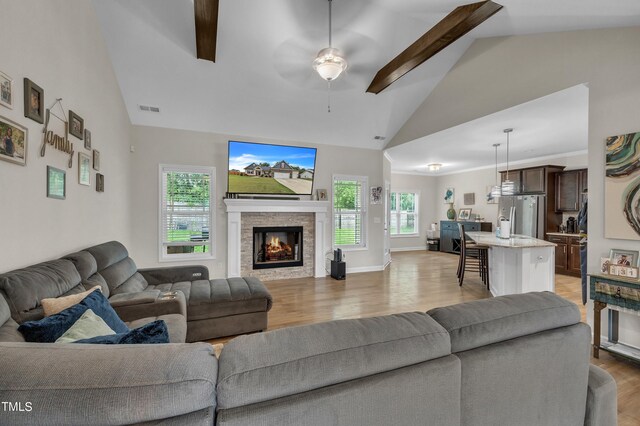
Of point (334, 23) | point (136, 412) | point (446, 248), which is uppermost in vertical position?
point (334, 23)

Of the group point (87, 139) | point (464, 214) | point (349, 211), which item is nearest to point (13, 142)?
point (87, 139)

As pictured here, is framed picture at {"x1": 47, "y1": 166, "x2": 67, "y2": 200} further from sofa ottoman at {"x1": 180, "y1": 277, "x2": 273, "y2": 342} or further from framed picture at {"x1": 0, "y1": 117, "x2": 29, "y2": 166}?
sofa ottoman at {"x1": 180, "y1": 277, "x2": 273, "y2": 342}

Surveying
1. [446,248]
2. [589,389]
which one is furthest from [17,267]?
[446,248]

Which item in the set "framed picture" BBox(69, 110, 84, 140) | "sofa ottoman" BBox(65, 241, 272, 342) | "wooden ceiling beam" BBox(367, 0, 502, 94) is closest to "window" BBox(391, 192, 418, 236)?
"wooden ceiling beam" BBox(367, 0, 502, 94)

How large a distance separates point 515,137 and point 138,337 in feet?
19.6

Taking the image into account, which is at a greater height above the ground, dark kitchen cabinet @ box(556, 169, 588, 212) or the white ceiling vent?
the white ceiling vent

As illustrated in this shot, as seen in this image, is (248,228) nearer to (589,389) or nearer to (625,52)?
(589,389)

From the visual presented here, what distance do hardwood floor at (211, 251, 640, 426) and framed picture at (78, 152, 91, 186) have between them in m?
2.03

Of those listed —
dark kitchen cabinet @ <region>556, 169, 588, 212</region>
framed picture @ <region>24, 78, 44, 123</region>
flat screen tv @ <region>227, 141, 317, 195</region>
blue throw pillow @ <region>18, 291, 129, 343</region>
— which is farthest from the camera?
dark kitchen cabinet @ <region>556, 169, 588, 212</region>

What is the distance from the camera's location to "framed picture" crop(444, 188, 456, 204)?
30.1 ft

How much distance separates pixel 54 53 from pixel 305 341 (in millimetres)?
2969

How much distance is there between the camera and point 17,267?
185 centimetres

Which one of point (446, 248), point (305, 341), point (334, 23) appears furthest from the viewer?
point (446, 248)

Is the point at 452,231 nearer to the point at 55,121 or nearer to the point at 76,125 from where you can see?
the point at 76,125
